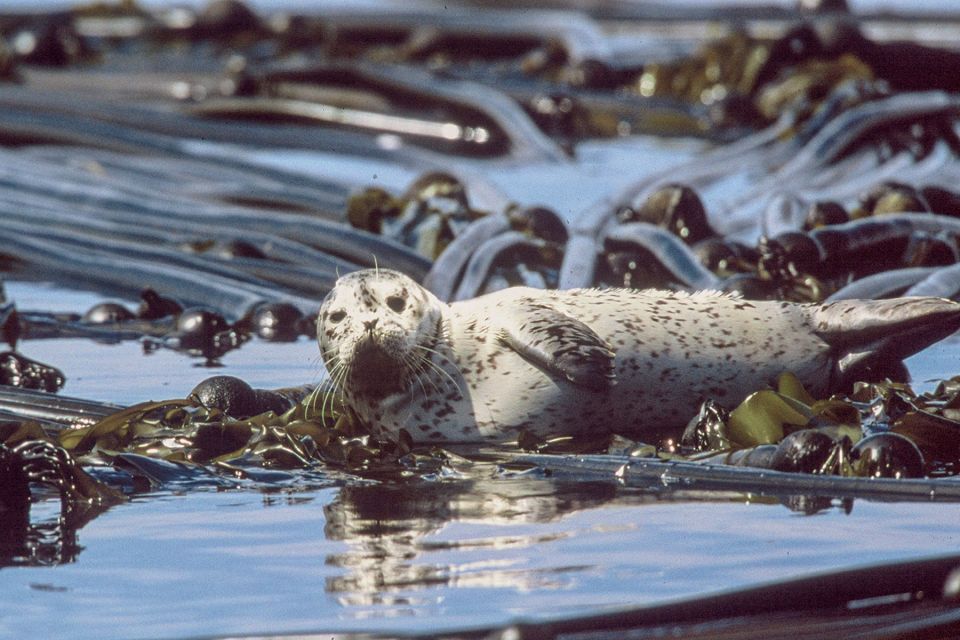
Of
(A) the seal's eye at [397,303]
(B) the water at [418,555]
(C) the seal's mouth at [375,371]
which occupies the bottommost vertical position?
(B) the water at [418,555]

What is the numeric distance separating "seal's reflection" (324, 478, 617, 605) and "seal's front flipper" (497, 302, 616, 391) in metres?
→ 0.37

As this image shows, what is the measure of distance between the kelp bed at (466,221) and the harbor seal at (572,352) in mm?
86

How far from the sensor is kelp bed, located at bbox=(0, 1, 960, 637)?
4496 mm

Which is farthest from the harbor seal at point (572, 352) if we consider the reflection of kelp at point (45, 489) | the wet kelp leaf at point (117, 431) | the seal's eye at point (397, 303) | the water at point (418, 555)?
the reflection of kelp at point (45, 489)

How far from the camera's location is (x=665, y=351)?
16.7 ft

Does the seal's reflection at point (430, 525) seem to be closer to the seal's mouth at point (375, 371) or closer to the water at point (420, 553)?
the water at point (420, 553)

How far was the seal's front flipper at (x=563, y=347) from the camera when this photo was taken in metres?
4.85

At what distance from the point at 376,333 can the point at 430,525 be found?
0.79 m

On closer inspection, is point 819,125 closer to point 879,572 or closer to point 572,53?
point 572,53

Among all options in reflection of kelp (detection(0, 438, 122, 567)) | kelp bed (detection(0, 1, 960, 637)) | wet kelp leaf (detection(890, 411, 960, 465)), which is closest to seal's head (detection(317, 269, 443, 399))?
kelp bed (detection(0, 1, 960, 637))

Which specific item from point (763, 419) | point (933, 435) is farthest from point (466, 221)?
point (933, 435)

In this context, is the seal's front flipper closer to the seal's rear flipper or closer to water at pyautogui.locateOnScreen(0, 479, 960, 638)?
water at pyautogui.locateOnScreen(0, 479, 960, 638)

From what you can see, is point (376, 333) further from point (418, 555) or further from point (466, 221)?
point (466, 221)

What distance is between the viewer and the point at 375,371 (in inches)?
194
